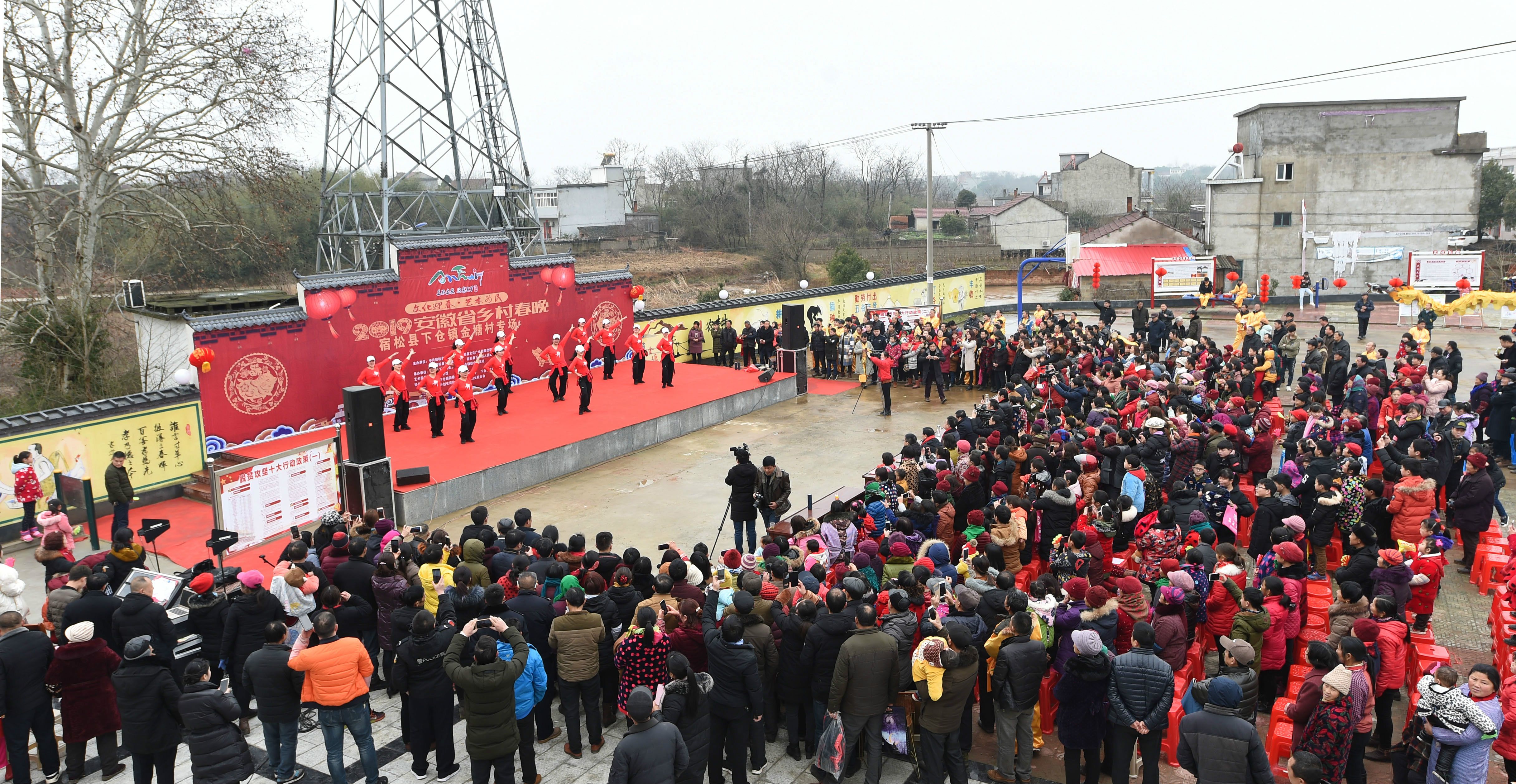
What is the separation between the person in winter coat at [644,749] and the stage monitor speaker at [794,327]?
16000 millimetres

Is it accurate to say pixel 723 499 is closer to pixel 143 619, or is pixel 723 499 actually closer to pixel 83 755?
pixel 143 619

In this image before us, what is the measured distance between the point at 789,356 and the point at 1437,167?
32.9 metres

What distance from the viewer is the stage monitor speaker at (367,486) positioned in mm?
12156

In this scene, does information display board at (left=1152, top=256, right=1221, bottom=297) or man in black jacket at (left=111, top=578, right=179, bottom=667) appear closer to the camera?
man in black jacket at (left=111, top=578, right=179, bottom=667)

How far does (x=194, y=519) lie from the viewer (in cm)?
1271

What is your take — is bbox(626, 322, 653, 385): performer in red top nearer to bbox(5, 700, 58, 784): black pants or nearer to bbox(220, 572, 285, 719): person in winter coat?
bbox(220, 572, 285, 719): person in winter coat

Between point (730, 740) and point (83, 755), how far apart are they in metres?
4.58

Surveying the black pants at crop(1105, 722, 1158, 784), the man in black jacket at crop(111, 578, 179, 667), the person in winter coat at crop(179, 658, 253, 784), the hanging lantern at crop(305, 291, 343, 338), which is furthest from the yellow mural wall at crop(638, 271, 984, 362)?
the black pants at crop(1105, 722, 1158, 784)

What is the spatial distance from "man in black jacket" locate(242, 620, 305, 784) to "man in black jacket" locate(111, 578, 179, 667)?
969 mm

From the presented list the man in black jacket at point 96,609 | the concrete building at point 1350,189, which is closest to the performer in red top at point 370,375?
the man in black jacket at point 96,609

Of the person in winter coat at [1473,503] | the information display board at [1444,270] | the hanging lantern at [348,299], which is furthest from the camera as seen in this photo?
the information display board at [1444,270]

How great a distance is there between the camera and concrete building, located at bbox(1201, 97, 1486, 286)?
1487 inches

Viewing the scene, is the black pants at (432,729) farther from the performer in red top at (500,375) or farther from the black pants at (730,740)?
the performer in red top at (500,375)

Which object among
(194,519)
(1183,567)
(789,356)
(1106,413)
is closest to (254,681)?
(1183,567)
